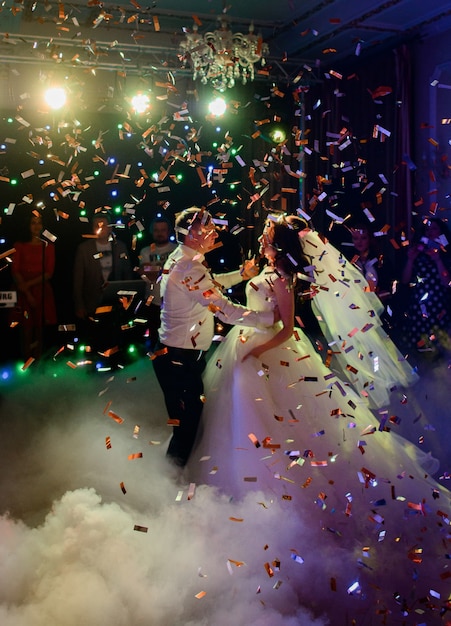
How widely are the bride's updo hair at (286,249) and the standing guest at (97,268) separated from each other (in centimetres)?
319

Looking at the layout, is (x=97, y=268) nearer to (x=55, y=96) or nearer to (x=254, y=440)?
(x=55, y=96)

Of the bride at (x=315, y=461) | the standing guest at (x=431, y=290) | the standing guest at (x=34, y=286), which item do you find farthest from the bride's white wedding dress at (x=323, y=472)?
the standing guest at (x=34, y=286)

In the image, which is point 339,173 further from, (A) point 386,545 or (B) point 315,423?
(A) point 386,545

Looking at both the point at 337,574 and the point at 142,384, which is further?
the point at 142,384

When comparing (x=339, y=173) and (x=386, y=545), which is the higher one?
(x=339, y=173)

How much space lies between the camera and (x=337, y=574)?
269 cm

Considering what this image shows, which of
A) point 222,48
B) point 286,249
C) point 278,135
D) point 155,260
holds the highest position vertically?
point 222,48

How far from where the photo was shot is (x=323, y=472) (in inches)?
126

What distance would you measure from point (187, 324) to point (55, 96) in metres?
3.69

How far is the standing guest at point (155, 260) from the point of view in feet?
20.2

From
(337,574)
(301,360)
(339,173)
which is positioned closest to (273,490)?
(337,574)

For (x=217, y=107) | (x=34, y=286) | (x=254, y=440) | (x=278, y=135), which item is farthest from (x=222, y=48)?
(x=254, y=440)

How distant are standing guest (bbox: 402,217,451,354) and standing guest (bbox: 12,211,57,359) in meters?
3.48

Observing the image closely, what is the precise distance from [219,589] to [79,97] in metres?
5.35
